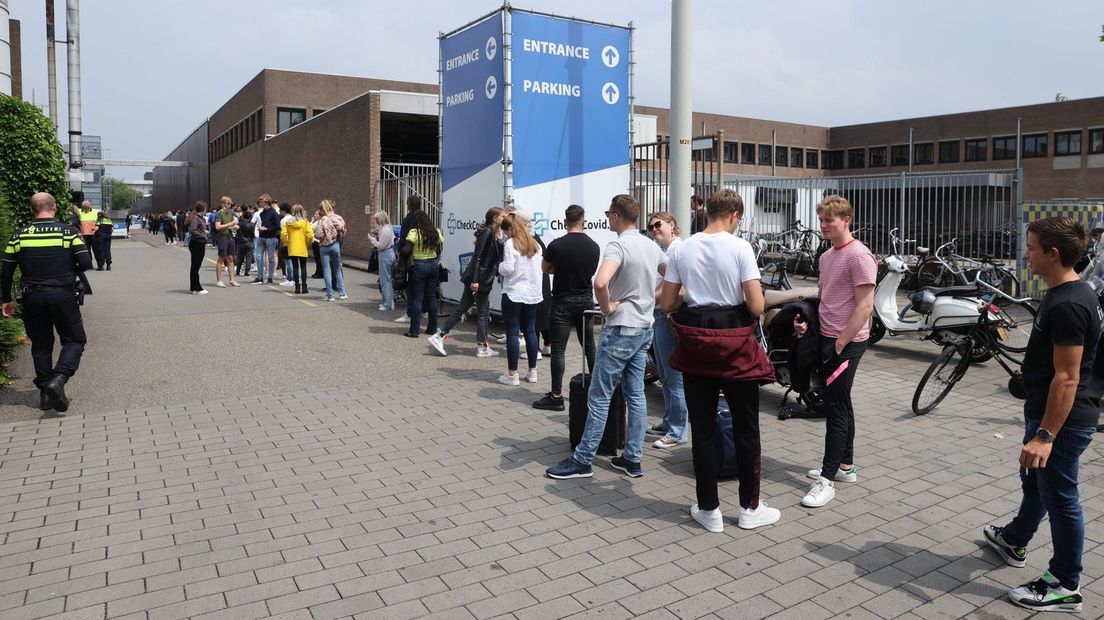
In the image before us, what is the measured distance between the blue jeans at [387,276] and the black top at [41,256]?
6258mm

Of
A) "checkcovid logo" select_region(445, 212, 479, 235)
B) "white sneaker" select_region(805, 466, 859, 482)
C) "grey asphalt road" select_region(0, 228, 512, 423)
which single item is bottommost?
"white sneaker" select_region(805, 466, 859, 482)

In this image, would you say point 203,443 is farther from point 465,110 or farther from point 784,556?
point 465,110

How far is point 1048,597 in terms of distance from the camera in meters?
3.74

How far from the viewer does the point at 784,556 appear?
437 centimetres

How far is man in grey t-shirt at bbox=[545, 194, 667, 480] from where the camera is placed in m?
5.43

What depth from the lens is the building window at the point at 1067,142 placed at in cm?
4894

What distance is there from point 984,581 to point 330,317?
1035 cm

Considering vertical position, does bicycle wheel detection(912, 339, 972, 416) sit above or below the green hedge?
below

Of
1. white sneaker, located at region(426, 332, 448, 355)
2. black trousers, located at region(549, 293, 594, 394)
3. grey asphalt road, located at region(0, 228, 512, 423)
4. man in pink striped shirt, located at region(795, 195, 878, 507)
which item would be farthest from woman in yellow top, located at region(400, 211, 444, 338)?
man in pink striped shirt, located at region(795, 195, 878, 507)

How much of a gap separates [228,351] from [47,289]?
2.94 metres

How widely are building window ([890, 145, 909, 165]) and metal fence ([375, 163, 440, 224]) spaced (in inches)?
1694

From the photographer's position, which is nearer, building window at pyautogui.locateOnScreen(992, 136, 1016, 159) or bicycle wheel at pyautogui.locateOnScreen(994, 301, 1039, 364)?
bicycle wheel at pyautogui.locateOnScreen(994, 301, 1039, 364)

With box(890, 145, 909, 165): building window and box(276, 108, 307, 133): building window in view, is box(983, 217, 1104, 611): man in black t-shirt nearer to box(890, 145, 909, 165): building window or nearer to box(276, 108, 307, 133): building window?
box(276, 108, 307, 133): building window

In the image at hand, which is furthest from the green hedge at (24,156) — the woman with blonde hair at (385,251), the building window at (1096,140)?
the building window at (1096,140)
